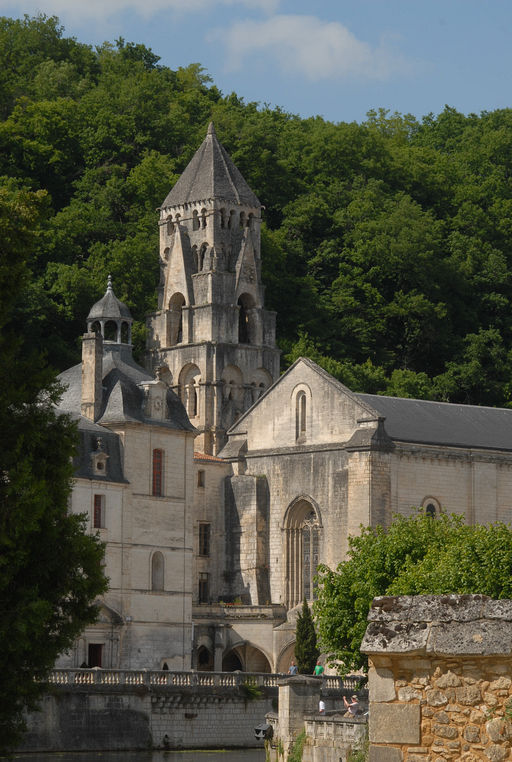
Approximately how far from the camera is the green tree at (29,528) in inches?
931

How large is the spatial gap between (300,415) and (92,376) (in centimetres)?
987

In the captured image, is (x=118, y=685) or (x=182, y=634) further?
(x=182, y=634)

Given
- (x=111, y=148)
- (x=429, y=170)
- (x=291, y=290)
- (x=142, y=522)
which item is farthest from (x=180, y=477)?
(x=429, y=170)

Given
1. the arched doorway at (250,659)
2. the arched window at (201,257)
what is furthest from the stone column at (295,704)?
the arched window at (201,257)

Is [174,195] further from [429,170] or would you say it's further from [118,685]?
[118,685]

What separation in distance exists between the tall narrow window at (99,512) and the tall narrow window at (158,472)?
3.36 meters

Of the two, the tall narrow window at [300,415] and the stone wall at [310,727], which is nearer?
the stone wall at [310,727]

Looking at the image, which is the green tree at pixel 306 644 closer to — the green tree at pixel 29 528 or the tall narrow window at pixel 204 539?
the tall narrow window at pixel 204 539

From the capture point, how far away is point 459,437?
73.2 meters

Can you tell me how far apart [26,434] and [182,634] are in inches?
1814

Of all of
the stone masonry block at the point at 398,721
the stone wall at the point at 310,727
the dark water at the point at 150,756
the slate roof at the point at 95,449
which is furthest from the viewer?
the slate roof at the point at 95,449

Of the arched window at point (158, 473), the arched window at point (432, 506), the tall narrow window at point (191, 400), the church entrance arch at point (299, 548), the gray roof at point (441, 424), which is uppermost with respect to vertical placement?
the tall narrow window at point (191, 400)

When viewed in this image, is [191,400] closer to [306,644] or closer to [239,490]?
[239,490]

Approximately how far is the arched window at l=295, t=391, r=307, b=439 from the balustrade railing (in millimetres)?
16319
